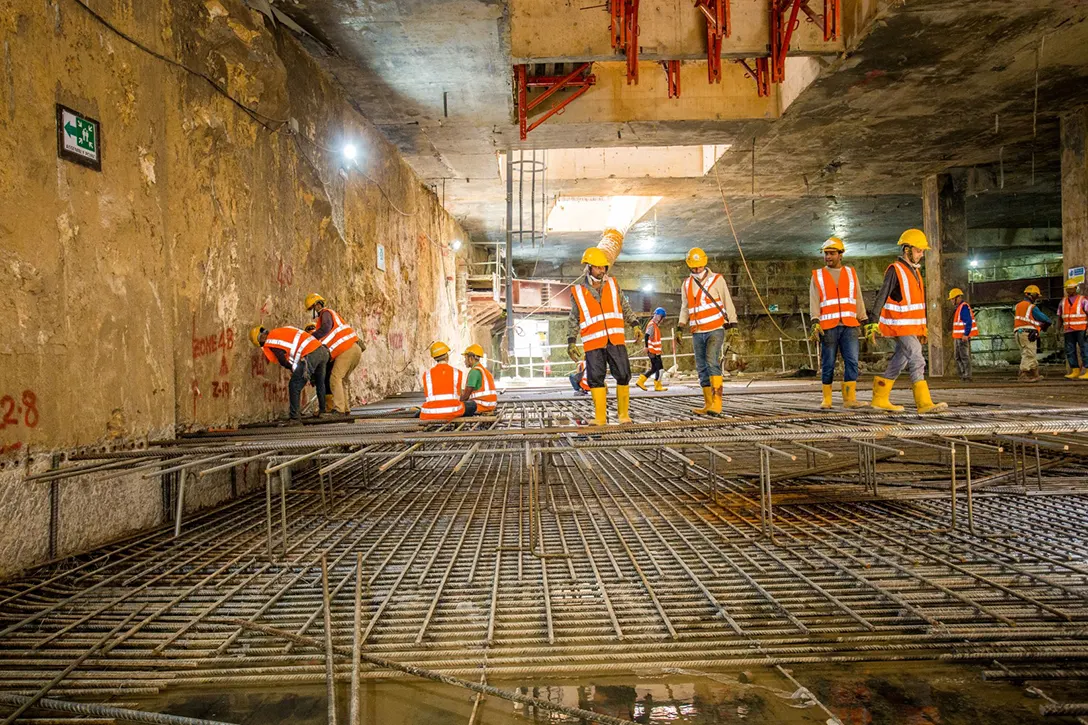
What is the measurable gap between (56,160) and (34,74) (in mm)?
529

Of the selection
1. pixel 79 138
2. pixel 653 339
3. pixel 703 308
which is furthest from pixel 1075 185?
pixel 79 138

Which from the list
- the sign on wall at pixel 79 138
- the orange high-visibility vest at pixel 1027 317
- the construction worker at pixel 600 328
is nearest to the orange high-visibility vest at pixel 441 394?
the construction worker at pixel 600 328

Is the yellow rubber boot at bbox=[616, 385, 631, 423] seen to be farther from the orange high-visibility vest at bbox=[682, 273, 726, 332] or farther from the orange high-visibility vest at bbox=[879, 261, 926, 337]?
the orange high-visibility vest at bbox=[879, 261, 926, 337]

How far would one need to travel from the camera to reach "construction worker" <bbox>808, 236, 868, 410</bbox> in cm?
665

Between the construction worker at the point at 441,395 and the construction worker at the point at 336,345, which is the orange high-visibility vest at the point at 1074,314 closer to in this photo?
the construction worker at the point at 441,395

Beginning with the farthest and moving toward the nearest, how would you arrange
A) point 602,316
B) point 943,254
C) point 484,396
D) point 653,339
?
1. point 943,254
2. point 653,339
3. point 484,396
4. point 602,316

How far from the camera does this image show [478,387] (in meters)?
7.52

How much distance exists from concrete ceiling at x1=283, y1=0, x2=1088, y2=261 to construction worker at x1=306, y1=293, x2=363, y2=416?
3.45 m

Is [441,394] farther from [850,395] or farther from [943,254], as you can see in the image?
[943,254]

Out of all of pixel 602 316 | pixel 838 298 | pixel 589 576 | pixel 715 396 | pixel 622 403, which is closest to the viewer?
pixel 589 576

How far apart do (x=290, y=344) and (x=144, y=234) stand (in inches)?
76.3

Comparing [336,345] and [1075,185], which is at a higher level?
[1075,185]

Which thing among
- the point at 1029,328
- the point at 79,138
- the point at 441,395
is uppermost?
the point at 79,138

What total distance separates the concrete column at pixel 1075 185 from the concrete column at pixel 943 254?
264cm
